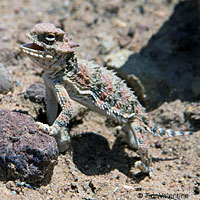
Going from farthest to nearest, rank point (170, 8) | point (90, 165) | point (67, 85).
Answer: point (170, 8), point (90, 165), point (67, 85)

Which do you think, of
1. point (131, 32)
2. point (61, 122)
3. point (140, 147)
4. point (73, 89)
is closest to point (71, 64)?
point (73, 89)

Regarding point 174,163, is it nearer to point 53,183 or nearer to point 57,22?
point 53,183

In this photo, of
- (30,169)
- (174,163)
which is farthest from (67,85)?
(174,163)

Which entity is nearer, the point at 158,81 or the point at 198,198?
the point at 198,198

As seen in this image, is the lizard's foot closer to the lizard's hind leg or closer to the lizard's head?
the lizard's hind leg

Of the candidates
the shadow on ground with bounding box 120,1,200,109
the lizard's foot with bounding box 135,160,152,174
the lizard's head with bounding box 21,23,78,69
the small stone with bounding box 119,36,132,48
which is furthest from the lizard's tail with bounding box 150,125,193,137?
the small stone with bounding box 119,36,132,48

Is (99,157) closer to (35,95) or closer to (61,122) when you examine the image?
(61,122)
